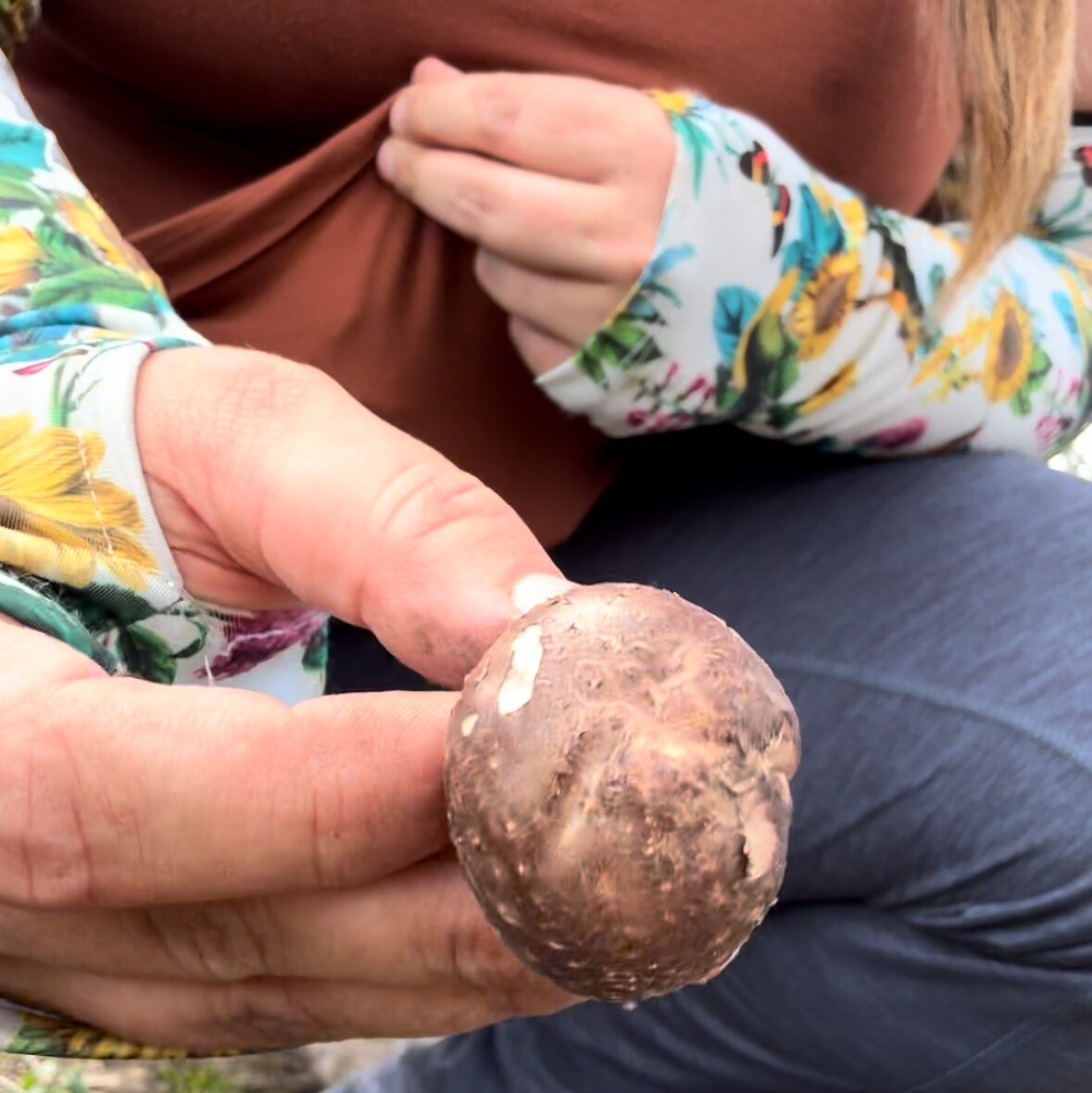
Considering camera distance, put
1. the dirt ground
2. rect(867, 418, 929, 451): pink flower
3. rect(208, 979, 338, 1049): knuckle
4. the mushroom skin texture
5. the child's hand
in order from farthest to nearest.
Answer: the dirt ground
rect(867, 418, 929, 451): pink flower
the child's hand
rect(208, 979, 338, 1049): knuckle
the mushroom skin texture

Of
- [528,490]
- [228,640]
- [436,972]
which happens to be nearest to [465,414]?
[528,490]

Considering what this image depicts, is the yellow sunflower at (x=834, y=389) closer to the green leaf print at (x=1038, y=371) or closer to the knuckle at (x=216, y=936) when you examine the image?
the green leaf print at (x=1038, y=371)

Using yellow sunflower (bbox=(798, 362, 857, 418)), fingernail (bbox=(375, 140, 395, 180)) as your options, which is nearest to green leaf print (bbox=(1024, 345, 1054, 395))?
yellow sunflower (bbox=(798, 362, 857, 418))

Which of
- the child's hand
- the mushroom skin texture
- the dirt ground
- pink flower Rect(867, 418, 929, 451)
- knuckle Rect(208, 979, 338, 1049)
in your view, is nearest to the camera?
the mushroom skin texture

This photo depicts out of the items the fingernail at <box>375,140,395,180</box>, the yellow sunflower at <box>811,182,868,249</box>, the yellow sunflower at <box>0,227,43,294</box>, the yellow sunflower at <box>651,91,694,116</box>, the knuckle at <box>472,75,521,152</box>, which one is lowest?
the yellow sunflower at <box>0,227,43,294</box>

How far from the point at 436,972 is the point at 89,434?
0.22 metres

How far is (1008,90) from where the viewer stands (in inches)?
22.0

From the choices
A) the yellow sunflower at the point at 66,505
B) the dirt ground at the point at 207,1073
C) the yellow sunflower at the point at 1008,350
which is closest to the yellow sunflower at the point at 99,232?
the yellow sunflower at the point at 66,505

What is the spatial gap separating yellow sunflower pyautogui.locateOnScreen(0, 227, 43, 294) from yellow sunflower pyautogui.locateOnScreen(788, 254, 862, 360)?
35 cm

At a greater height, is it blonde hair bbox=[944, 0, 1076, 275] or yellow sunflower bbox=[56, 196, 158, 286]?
blonde hair bbox=[944, 0, 1076, 275]

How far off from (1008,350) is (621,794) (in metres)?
0.47

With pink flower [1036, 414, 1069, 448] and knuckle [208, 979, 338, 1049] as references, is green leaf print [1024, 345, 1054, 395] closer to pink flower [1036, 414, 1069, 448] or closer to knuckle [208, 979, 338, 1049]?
pink flower [1036, 414, 1069, 448]

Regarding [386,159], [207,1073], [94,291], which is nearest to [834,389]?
[386,159]

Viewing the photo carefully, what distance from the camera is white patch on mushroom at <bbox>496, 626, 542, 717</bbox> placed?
Result: 0.94ft
